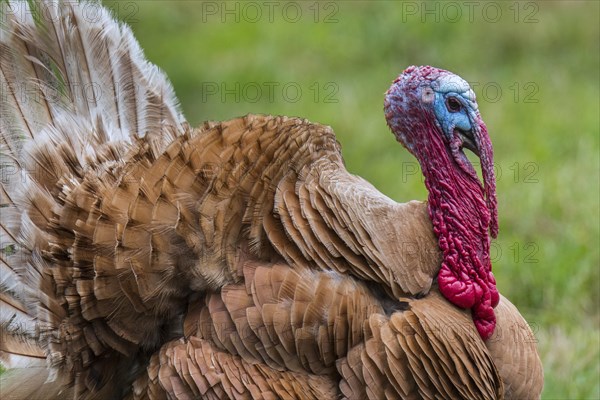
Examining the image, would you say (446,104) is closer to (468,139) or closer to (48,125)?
(468,139)

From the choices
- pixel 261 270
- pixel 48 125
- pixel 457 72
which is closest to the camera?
pixel 261 270

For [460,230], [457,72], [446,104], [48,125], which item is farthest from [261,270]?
[457,72]

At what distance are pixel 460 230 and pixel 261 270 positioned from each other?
0.83 metres

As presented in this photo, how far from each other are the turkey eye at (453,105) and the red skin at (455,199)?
0.08 metres

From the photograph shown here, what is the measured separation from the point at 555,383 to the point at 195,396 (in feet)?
8.30

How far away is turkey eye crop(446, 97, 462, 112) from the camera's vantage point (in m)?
4.01

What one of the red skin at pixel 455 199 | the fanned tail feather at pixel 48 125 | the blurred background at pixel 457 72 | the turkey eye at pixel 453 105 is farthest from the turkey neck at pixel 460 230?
the blurred background at pixel 457 72

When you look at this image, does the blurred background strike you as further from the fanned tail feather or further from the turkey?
the fanned tail feather

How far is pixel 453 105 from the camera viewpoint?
4.02m

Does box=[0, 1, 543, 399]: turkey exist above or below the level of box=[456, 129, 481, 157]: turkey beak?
below

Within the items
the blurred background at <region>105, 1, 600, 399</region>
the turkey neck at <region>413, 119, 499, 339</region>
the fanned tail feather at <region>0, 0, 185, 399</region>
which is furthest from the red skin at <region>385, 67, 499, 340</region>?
the blurred background at <region>105, 1, 600, 399</region>

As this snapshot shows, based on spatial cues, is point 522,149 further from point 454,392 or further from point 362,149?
point 454,392

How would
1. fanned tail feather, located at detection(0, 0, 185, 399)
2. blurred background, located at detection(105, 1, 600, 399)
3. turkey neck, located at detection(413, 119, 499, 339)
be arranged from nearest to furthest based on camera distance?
turkey neck, located at detection(413, 119, 499, 339), fanned tail feather, located at detection(0, 0, 185, 399), blurred background, located at detection(105, 1, 600, 399)

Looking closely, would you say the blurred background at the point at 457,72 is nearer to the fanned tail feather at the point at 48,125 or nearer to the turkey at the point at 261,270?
the turkey at the point at 261,270
